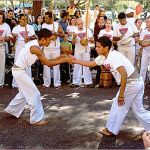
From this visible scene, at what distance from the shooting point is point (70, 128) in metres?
6.21

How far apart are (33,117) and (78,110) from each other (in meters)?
1.21

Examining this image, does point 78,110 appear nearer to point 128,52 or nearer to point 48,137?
point 48,137

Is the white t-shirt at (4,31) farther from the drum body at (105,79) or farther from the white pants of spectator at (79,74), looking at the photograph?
the drum body at (105,79)

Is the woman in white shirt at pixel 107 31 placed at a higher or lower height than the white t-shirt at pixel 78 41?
higher

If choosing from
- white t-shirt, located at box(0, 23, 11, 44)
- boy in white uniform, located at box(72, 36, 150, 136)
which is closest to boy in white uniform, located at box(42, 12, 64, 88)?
white t-shirt, located at box(0, 23, 11, 44)

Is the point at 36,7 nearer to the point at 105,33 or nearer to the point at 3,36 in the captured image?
the point at 3,36

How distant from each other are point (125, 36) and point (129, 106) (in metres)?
3.77

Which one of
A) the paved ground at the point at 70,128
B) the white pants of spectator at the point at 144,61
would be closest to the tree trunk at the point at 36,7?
the white pants of spectator at the point at 144,61

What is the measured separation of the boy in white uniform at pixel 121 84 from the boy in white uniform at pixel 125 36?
3.55m

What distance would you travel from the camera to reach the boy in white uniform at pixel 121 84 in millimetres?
5398

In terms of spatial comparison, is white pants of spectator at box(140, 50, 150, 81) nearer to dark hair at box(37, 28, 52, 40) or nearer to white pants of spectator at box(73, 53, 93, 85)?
white pants of spectator at box(73, 53, 93, 85)

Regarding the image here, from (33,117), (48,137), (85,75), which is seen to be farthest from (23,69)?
(85,75)

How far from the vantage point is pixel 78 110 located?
7.32 m

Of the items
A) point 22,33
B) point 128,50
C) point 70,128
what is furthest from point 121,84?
point 22,33
